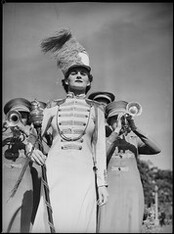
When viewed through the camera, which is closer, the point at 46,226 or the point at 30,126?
the point at 46,226

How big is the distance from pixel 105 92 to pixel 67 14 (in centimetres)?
103

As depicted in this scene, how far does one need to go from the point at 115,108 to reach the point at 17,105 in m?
1.13

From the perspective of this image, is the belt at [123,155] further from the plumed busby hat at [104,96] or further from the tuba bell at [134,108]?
the plumed busby hat at [104,96]

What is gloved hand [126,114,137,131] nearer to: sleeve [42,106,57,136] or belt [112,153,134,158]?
belt [112,153,134,158]

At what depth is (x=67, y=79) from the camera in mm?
6125

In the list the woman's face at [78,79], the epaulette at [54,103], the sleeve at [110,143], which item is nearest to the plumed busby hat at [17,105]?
the epaulette at [54,103]

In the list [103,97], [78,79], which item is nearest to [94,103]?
[103,97]

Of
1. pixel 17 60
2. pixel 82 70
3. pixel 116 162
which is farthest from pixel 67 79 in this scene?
pixel 116 162

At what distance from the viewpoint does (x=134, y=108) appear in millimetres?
6145

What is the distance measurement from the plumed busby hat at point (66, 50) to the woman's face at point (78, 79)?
0.06 meters

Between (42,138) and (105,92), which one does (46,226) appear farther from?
(105,92)

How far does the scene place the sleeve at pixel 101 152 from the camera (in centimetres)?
577

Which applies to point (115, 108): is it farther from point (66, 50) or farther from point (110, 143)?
point (66, 50)

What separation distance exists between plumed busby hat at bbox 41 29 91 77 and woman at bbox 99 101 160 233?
0.63 metres
